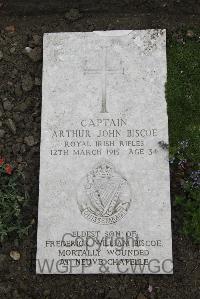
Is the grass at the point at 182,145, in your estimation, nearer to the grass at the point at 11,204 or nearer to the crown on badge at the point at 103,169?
the grass at the point at 11,204

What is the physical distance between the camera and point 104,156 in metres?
4.54

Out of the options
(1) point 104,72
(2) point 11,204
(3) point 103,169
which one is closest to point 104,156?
(3) point 103,169

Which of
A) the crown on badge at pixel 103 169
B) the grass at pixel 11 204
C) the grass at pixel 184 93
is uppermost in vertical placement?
the grass at pixel 184 93

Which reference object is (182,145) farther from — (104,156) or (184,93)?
(104,156)

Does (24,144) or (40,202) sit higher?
(24,144)

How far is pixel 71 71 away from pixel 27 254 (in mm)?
1934

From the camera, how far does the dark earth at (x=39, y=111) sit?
14.3 feet

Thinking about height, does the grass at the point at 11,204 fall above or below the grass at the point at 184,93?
below

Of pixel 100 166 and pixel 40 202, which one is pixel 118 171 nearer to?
pixel 100 166

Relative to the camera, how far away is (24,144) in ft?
15.6

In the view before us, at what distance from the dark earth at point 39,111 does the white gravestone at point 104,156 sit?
0.13 m

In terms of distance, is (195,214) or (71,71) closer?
(195,214)

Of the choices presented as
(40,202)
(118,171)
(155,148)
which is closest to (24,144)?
(40,202)

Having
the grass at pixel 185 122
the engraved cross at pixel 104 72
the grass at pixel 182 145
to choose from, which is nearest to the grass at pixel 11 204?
the grass at pixel 182 145
